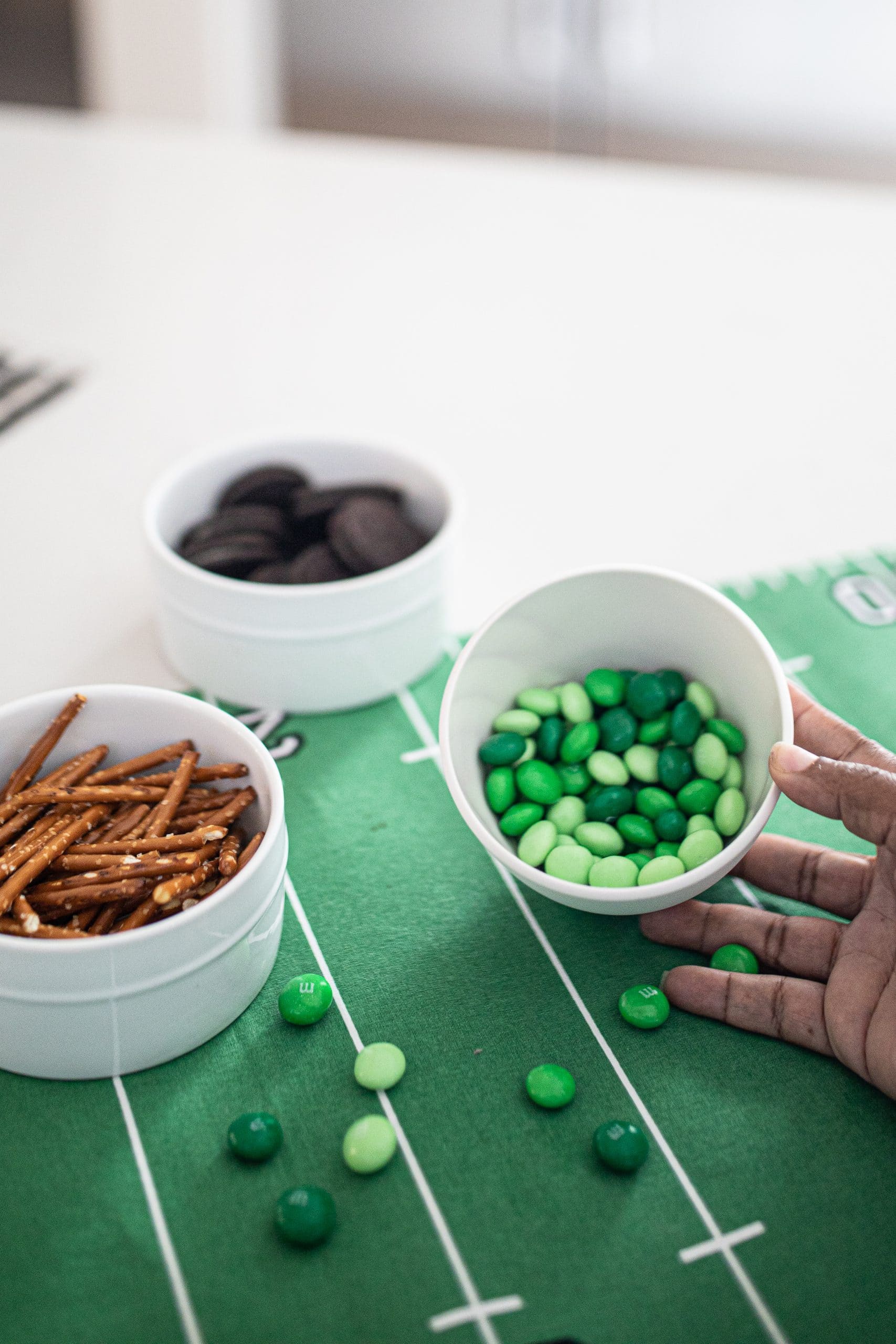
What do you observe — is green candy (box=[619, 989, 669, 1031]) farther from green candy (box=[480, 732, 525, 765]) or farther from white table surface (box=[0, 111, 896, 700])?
white table surface (box=[0, 111, 896, 700])

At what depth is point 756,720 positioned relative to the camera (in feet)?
3.36

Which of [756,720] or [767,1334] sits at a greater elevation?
[756,720]

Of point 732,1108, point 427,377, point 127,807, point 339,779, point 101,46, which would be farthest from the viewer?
point 101,46

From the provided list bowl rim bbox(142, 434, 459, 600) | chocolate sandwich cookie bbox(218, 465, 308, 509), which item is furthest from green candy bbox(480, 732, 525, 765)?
chocolate sandwich cookie bbox(218, 465, 308, 509)

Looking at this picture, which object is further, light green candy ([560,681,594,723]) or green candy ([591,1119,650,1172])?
light green candy ([560,681,594,723])

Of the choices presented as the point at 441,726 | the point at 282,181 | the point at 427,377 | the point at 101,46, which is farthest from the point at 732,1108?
the point at 101,46

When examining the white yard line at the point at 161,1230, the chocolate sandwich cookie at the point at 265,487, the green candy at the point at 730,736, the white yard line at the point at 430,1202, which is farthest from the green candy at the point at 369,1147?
the chocolate sandwich cookie at the point at 265,487

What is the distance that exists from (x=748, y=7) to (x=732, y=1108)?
4023 millimetres

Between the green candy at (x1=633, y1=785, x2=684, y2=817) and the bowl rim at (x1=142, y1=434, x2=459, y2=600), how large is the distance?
333 millimetres

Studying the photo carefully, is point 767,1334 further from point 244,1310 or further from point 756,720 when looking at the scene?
point 756,720

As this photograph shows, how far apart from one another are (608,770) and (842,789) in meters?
0.23

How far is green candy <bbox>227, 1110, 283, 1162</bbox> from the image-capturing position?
0.84m

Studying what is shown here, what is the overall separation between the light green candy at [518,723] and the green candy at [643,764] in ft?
0.29

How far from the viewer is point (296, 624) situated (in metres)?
1.17
